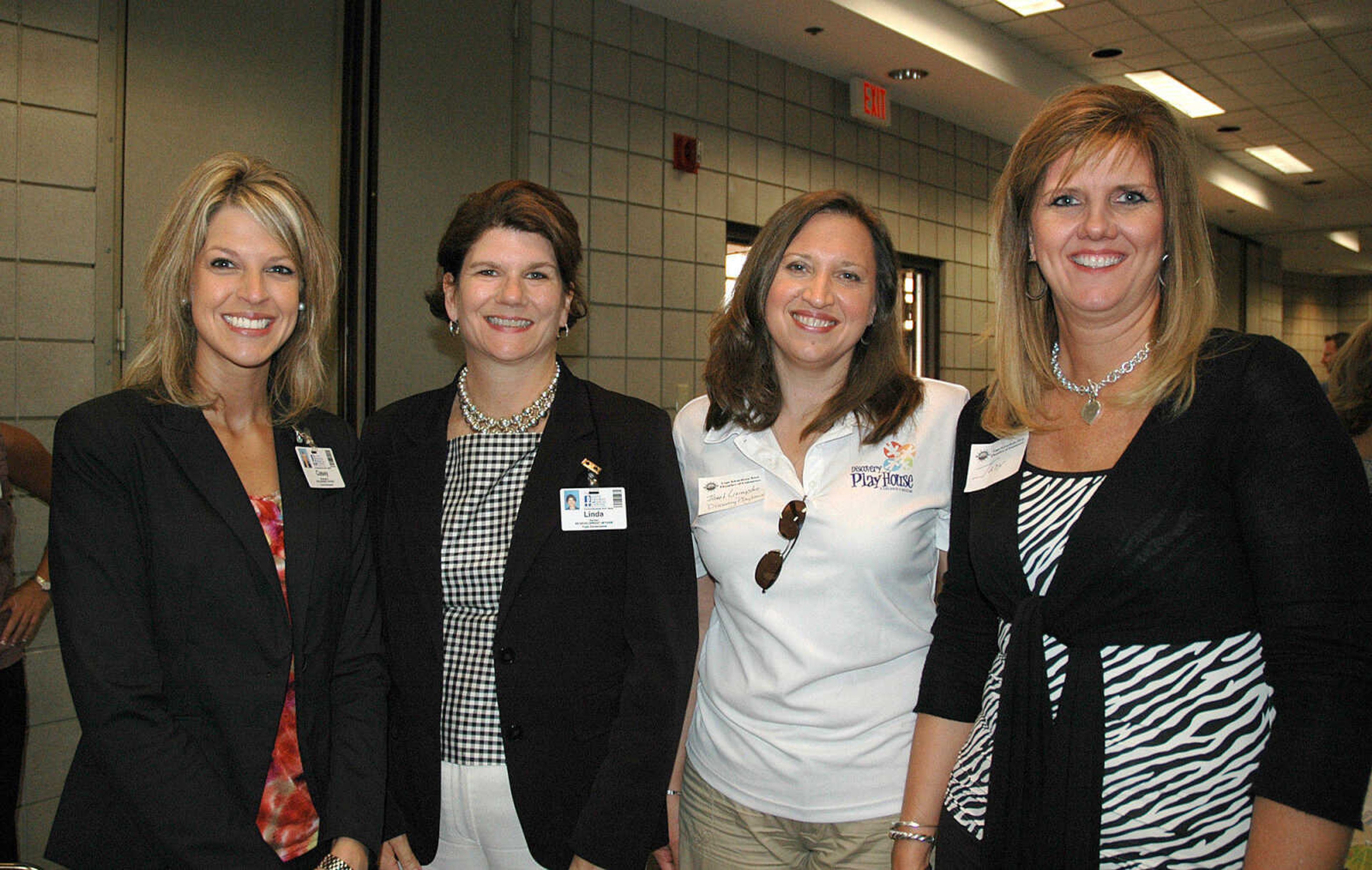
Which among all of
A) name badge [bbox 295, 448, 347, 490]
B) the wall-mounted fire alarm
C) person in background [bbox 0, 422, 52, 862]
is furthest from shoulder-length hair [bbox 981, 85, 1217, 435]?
the wall-mounted fire alarm

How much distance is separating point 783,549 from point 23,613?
72.2 inches

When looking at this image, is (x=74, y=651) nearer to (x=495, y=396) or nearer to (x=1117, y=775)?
(x=495, y=396)

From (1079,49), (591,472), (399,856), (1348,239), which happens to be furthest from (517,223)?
(1348,239)

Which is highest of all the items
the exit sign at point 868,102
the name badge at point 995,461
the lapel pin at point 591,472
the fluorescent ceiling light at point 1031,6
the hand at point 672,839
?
the fluorescent ceiling light at point 1031,6

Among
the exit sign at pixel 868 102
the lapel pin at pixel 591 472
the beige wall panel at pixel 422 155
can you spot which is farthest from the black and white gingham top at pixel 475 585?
the exit sign at pixel 868 102

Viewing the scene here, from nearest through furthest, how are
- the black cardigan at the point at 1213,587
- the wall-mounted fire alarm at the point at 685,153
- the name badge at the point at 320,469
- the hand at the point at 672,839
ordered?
the black cardigan at the point at 1213,587 < the name badge at the point at 320,469 < the hand at the point at 672,839 < the wall-mounted fire alarm at the point at 685,153

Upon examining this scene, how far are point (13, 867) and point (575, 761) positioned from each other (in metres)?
0.78

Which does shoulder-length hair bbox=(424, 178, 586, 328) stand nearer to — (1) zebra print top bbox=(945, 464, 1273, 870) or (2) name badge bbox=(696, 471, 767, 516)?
(2) name badge bbox=(696, 471, 767, 516)

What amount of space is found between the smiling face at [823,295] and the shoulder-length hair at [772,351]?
0.7 inches

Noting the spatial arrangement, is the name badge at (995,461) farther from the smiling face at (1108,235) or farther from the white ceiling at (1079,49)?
the white ceiling at (1079,49)

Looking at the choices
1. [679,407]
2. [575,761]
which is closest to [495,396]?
[575,761]

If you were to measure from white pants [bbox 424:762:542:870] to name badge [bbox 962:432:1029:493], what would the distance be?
904 millimetres

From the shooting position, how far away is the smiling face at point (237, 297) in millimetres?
1519

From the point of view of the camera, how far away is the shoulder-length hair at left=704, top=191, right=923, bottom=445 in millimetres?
→ 1799
